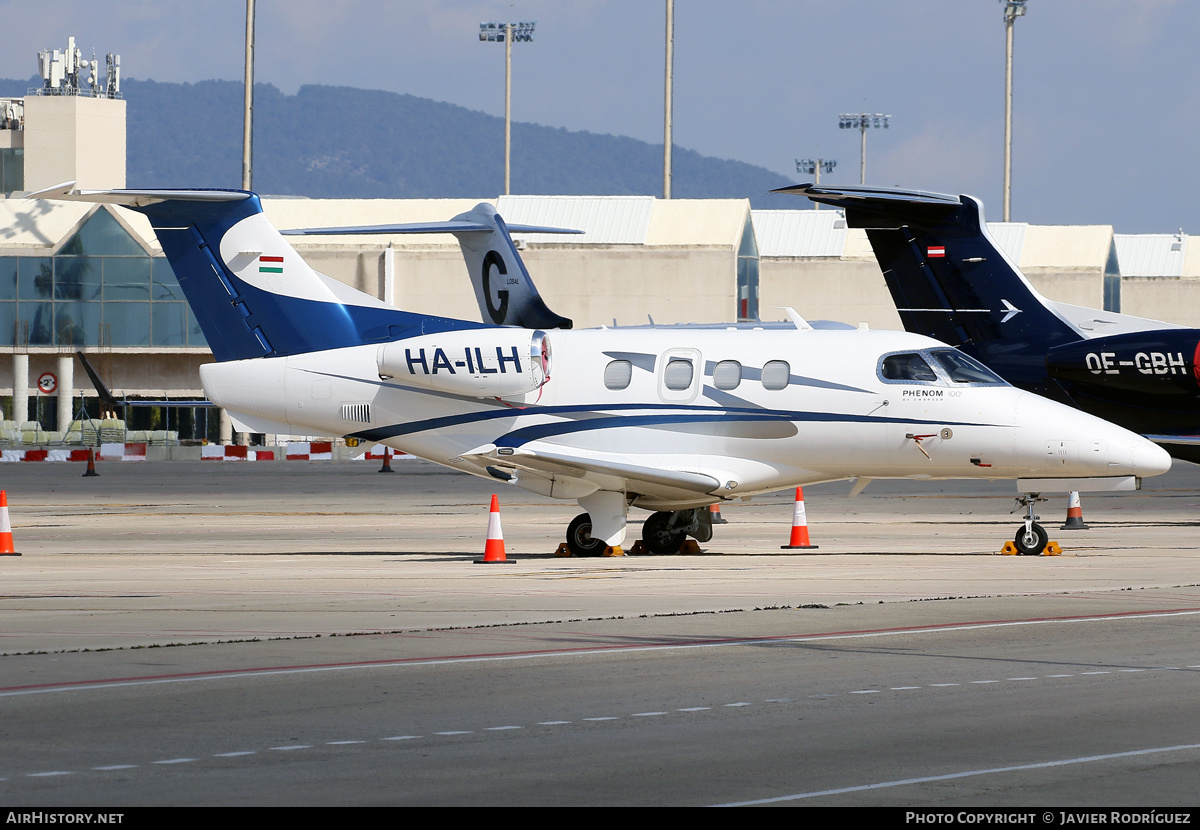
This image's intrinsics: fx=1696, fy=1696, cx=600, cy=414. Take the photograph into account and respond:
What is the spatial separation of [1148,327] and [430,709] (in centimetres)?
2221

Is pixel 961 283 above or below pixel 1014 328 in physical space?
above

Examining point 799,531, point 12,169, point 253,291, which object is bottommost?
point 799,531

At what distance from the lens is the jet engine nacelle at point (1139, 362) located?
26750 millimetres

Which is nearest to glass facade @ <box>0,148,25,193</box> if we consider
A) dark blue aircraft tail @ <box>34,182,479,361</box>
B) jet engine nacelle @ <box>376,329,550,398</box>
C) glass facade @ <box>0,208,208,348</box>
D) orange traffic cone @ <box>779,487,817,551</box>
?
glass facade @ <box>0,208,208,348</box>

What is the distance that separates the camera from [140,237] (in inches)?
3174

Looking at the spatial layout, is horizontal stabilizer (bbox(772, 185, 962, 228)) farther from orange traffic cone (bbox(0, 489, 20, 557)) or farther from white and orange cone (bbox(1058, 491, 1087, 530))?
orange traffic cone (bbox(0, 489, 20, 557))

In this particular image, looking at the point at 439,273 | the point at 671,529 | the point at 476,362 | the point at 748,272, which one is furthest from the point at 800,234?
the point at 476,362

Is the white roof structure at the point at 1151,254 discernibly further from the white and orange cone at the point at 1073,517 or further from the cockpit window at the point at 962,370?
the cockpit window at the point at 962,370

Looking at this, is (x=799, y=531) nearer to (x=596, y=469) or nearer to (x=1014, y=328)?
(x=596, y=469)

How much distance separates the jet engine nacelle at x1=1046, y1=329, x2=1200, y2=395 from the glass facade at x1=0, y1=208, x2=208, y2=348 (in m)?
59.7

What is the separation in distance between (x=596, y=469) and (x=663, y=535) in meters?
2.17

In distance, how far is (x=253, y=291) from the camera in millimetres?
24297

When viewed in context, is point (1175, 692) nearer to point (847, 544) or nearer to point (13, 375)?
point (847, 544)
